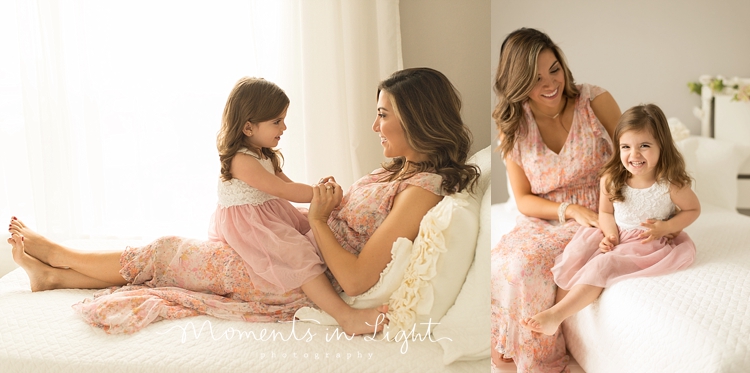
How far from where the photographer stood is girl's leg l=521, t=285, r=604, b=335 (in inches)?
57.8

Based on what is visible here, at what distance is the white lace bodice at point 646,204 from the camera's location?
159 cm

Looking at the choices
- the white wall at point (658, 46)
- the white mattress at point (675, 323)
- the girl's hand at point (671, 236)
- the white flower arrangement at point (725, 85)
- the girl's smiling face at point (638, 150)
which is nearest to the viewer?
the white mattress at point (675, 323)

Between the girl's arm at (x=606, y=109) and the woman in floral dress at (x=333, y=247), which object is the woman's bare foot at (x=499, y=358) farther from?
the girl's arm at (x=606, y=109)

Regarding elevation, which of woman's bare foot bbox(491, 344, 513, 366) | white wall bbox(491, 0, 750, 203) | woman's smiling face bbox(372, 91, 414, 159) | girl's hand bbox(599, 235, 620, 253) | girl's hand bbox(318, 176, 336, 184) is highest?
white wall bbox(491, 0, 750, 203)

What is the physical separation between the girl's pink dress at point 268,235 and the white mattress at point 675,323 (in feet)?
2.63

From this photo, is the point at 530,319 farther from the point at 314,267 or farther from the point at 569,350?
the point at 314,267

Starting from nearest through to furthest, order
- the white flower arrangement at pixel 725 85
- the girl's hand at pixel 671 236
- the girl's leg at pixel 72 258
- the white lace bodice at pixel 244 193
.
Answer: the white lace bodice at pixel 244 193 → the girl's leg at pixel 72 258 → the girl's hand at pixel 671 236 → the white flower arrangement at pixel 725 85

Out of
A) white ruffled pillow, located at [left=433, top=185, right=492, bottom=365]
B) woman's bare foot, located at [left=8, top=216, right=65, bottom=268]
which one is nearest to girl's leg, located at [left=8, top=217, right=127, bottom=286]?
woman's bare foot, located at [left=8, top=216, right=65, bottom=268]

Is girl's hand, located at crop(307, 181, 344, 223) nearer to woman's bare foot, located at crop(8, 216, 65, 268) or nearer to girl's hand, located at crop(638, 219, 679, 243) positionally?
woman's bare foot, located at crop(8, 216, 65, 268)

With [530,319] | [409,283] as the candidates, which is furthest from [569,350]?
[409,283]

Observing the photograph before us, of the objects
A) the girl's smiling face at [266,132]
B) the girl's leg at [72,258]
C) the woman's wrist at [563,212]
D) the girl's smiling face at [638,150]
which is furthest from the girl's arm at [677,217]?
the girl's leg at [72,258]

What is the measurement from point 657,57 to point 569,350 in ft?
4.32

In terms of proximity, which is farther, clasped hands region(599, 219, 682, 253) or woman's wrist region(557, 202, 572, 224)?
woman's wrist region(557, 202, 572, 224)

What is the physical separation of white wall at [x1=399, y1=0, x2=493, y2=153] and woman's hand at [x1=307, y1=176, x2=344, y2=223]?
33 centimetres
